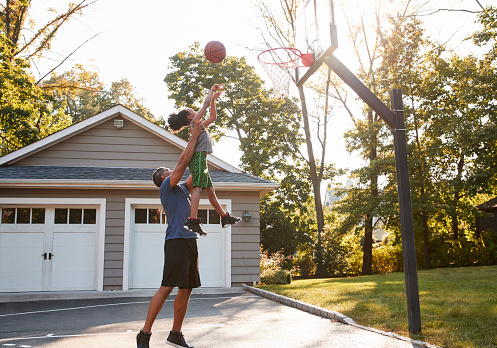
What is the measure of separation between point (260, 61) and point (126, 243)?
664 cm

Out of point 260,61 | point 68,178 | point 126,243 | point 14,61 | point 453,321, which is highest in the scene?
point 14,61

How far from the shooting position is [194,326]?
21.0ft

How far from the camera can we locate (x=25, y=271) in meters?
11.5

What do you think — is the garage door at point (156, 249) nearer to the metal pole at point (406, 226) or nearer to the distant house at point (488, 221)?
the metal pole at point (406, 226)

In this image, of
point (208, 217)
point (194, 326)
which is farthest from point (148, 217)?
point (194, 326)

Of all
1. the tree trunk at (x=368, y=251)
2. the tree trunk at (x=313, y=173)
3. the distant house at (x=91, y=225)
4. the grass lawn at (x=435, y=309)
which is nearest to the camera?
the grass lawn at (x=435, y=309)

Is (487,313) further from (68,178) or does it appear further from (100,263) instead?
(68,178)

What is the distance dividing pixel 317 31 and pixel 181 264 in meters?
3.85

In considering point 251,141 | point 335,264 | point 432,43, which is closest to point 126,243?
point 335,264

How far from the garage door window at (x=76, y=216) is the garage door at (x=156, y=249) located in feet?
3.62

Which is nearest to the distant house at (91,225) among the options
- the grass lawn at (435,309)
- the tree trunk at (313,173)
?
the grass lawn at (435,309)

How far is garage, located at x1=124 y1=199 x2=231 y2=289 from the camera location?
11.9 m

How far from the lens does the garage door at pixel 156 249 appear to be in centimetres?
1189

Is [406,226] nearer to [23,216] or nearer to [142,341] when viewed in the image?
[142,341]
